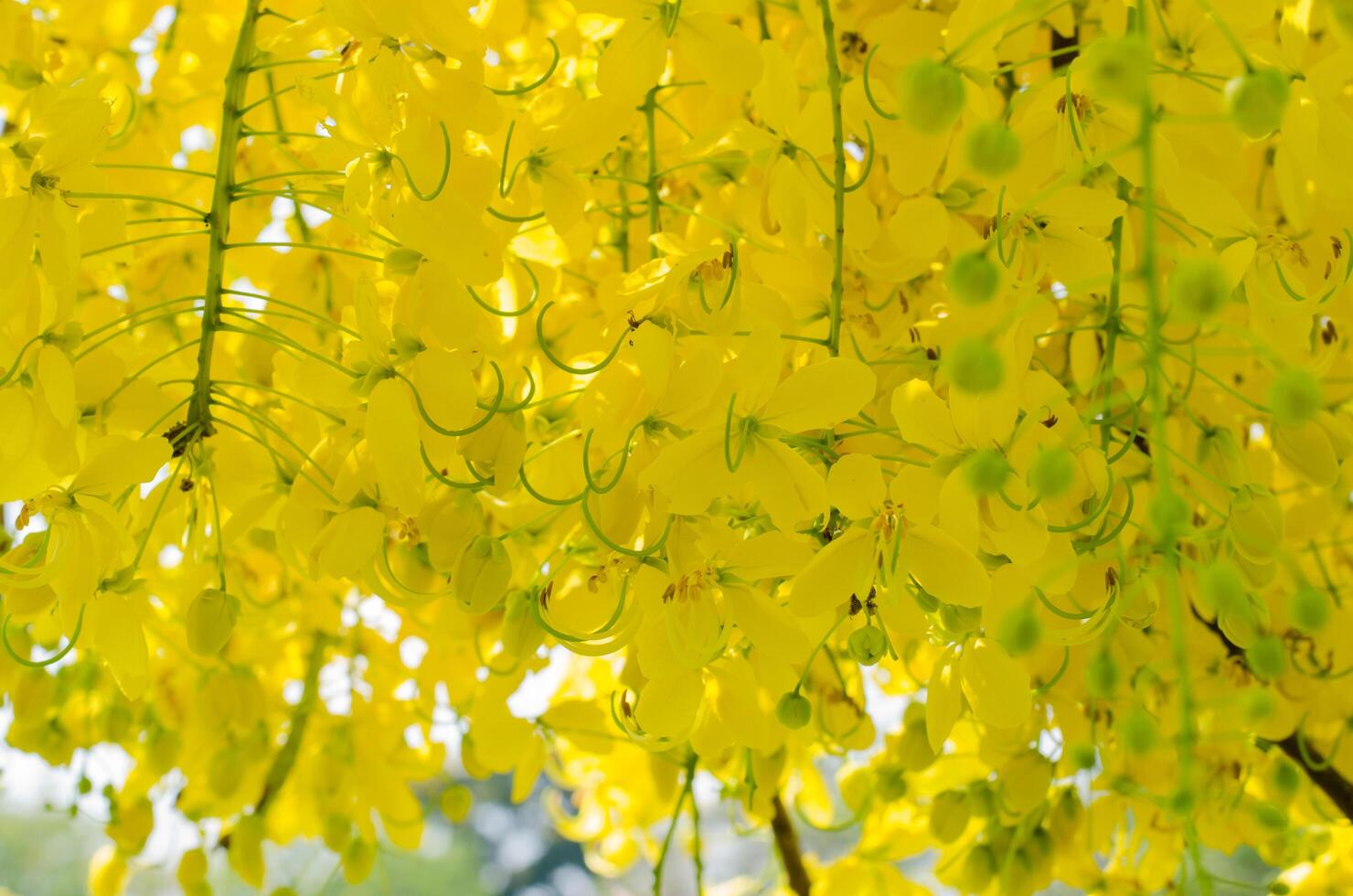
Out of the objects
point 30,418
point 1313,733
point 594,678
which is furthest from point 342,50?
point 1313,733

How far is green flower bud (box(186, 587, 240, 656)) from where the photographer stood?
1.53ft

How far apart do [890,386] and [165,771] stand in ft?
1.48

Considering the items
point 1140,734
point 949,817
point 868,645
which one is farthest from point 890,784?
point 1140,734

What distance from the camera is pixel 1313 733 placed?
0.63 m

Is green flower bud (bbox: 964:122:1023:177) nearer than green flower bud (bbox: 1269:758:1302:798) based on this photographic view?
Yes

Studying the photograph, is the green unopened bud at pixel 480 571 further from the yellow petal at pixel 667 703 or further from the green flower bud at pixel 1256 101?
the green flower bud at pixel 1256 101

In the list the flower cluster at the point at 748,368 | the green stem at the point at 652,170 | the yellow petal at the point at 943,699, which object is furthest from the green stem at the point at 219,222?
the yellow petal at the point at 943,699

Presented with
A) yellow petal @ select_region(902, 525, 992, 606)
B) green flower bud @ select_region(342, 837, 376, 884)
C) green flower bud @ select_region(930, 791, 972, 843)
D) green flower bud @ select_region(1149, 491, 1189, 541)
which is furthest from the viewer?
green flower bud @ select_region(342, 837, 376, 884)

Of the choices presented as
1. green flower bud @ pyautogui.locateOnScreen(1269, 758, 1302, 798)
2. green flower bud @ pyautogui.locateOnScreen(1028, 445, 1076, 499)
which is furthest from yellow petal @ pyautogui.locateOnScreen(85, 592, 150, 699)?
green flower bud @ pyautogui.locateOnScreen(1269, 758, 1302, 798)

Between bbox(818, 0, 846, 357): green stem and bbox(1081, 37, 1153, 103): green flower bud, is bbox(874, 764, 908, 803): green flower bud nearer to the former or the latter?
bbox(818, 0, 846, 357): green stem

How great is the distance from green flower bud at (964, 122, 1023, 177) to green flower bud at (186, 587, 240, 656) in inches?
12.2

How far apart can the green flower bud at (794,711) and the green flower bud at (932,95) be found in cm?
20

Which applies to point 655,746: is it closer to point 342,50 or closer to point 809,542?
point 809,542

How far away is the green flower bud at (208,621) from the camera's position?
0.47 metres
